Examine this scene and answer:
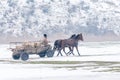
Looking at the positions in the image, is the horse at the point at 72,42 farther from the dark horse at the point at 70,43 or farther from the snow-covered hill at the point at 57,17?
the snow-covered hill at the point at 57,17

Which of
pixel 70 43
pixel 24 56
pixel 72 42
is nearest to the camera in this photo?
pixel 24 56

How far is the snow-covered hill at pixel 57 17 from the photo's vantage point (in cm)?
14988

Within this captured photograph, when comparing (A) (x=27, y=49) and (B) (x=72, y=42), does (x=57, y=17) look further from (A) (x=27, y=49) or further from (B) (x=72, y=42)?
(A) (x=27, y=49)

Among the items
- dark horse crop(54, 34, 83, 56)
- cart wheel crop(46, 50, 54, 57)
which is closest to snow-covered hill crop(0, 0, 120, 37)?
dark horse crop(54, 34, 83, 56)

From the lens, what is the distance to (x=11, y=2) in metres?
159

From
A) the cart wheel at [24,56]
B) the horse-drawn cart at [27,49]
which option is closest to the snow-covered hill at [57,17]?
the horse-drawn cart at [27,49]

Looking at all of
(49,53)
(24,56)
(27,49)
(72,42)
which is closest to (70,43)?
(72,42)

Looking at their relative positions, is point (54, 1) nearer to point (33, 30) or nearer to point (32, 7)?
point (32, 7)

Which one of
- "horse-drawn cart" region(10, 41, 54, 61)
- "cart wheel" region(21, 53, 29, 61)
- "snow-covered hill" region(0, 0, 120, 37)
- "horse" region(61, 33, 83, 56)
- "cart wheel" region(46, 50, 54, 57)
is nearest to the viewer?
"cart wheel" region(21, 53, 29, 61)

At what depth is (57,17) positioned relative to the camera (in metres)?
157

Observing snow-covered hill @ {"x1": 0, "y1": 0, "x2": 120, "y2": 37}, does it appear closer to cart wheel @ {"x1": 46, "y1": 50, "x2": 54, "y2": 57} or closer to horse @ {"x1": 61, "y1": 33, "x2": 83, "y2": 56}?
horse @ {"x1": 61, "y1": 33, "x2": 83, "y2": 56}

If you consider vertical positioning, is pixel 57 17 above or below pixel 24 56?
above

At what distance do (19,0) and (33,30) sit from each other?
16.4 metres

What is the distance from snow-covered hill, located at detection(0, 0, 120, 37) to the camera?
5901 inches
